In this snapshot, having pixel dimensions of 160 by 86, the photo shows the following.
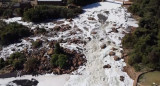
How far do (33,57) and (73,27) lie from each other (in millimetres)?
9112

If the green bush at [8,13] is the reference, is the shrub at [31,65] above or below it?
below

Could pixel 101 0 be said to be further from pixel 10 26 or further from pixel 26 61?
pixel 26 61

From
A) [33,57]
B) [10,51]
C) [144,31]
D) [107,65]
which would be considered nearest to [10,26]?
[10,51]

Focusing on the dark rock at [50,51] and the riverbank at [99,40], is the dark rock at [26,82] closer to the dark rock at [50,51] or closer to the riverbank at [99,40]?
the riverbank at [99,40]

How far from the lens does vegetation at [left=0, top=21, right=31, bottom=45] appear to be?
33.6 m

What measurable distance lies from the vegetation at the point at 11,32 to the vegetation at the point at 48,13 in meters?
2.81

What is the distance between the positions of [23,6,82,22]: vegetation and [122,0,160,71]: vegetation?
1080 cm

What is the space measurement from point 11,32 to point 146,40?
18.4 meters

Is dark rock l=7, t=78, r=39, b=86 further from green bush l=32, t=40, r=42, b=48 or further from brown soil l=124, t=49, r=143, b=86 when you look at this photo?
brown soil l=124, t=49, r=143, b=86

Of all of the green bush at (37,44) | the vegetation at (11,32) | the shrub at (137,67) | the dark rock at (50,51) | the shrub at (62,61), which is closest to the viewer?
the shrub at (137,67)

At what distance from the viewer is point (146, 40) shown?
30.3 metres

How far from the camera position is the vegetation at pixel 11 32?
33.6m

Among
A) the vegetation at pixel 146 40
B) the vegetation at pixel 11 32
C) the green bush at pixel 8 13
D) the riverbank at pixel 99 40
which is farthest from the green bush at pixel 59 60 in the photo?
the green bush at pixel 8 13

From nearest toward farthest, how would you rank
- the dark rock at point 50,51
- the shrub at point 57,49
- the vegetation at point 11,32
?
the shrub at point 57,49 < the dark rock at point 50,51 < the vegetation at point 11,32
